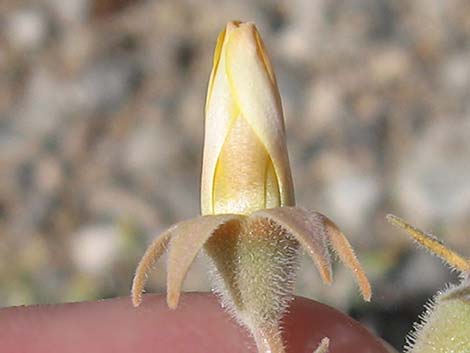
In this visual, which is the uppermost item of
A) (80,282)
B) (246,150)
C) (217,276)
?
(246,150)

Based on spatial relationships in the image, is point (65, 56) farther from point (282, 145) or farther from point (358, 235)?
point (282, 145)

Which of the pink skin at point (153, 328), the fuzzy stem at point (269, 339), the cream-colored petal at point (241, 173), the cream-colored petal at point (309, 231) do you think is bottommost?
the pink skin at point (153, 328)

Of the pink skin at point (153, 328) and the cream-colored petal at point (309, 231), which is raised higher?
the cream-colored petal at point (309, 231)

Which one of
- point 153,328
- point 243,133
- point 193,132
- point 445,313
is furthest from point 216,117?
point 193,132

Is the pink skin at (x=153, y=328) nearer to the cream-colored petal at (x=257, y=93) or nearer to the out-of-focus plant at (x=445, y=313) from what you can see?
the out-of-focus plant at (x=445, y=313)

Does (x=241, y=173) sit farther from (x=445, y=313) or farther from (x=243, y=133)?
(x=445, y=313)

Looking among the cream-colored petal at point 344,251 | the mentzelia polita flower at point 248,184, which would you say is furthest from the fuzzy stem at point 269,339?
the cream-colored petal at point 344,251

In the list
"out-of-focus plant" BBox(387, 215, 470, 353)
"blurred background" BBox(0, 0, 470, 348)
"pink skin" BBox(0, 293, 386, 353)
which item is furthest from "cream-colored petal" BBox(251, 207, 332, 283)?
"blurred background" BBox(0, 0, 470, 348)

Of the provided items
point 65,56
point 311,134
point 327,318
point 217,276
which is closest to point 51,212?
point 65,56
